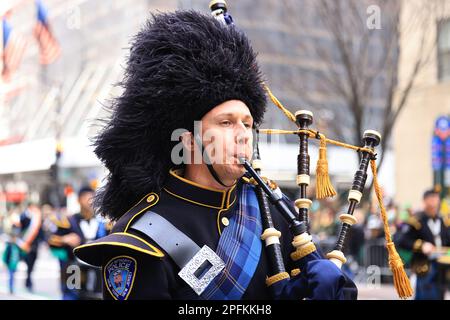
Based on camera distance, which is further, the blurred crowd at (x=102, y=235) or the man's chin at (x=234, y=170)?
the blurred crowd at (x=102, y=235)

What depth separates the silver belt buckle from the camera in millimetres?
2652

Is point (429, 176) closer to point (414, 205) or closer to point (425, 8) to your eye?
point (414, 205)

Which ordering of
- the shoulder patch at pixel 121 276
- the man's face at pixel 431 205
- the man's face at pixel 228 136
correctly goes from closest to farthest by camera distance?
1. the shoulder patch at pixel 121 276
2. the man's face at pixel 228 136
3. the man's face at pixel 431 205

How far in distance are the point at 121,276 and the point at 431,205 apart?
7781 millimetres

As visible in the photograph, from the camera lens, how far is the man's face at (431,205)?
9750 mm

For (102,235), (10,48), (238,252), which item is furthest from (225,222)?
(10,48)

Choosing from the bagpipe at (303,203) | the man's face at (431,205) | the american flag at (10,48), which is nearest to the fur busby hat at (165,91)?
the bagpipe at (303,203)

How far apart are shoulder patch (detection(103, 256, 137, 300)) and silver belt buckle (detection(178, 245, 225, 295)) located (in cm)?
17

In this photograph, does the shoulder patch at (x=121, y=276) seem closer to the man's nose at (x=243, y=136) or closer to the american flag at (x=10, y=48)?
the man's nose at (x=243, y=136)

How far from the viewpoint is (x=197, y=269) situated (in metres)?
2.66

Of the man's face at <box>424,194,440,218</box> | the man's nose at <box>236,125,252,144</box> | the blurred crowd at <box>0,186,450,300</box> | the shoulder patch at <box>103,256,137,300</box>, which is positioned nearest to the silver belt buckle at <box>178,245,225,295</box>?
the shoulder patch at <box>103,256,137,300</box>

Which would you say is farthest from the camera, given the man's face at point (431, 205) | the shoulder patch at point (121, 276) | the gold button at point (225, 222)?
the man's face at point (431, 205)

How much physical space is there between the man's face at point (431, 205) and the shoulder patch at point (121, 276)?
7.72 metres
